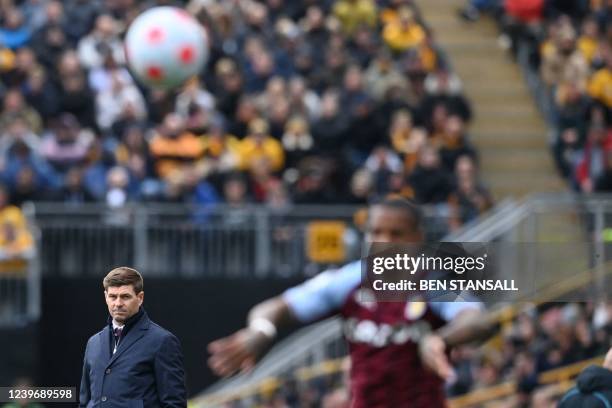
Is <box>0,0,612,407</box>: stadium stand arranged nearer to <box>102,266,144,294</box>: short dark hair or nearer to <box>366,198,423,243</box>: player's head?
<box>102,266,144,294</box>: short dark hair

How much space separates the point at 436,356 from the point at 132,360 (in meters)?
1.70

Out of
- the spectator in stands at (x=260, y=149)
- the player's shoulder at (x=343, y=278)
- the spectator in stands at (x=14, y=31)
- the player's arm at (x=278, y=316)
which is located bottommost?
the player's arm at (x=278, y=316)

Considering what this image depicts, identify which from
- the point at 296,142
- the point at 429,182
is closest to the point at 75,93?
the point at 296,142

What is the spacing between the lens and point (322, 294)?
725cm

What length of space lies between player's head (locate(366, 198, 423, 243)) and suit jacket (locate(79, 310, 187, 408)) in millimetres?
1219

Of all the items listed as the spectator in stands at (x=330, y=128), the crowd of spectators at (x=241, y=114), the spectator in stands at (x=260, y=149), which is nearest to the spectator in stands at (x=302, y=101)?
the crowd of spectators at (x=241, y=114)

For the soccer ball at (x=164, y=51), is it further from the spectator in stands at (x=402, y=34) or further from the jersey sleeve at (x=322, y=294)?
the jersey sleeve at (x=322, y=294)

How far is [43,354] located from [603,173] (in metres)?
6.13

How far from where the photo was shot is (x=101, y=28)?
19016 mm

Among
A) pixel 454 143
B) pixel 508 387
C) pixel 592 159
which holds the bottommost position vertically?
pixel 508 387

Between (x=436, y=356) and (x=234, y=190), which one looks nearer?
(x=436, y=356)

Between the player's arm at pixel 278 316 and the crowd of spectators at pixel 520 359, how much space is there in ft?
21.7

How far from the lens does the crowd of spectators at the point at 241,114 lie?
56.2ft

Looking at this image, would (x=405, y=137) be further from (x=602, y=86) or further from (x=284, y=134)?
(x=602, y=86)
